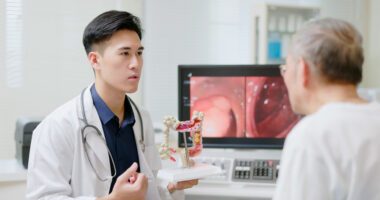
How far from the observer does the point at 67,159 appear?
1.42 metres

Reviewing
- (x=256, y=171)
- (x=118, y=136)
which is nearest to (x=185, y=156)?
(x=118, y=136)

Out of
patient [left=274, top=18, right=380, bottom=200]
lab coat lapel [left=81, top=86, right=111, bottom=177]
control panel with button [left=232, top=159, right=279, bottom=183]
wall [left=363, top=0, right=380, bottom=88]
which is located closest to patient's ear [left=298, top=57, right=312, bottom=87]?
patient [left=274, top=18, right=380, bottom=200]

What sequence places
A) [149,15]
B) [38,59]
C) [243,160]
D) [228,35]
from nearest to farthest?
[243,160] → [38,59] → [149,15] → [228,35]

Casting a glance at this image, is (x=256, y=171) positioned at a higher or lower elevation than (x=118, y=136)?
lower

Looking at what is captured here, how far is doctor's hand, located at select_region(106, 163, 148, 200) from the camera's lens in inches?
53.3

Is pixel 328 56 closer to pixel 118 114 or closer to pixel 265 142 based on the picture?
pixel 118 114

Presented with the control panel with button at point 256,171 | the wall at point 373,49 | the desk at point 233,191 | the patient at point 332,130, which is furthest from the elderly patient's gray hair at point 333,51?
the wall at point 373,49

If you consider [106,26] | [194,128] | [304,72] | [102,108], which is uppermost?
[106,26]

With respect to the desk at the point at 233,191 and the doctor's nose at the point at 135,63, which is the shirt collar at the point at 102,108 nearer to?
the doctor's nose at the point at 135,63

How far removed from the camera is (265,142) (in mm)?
2148

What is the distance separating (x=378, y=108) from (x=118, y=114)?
3.27 ft

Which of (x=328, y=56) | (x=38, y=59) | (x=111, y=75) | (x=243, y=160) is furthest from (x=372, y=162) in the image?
(x=38, y=59)

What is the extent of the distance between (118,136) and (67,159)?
224 millimetres

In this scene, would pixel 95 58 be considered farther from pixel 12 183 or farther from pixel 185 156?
pixel 12 183
